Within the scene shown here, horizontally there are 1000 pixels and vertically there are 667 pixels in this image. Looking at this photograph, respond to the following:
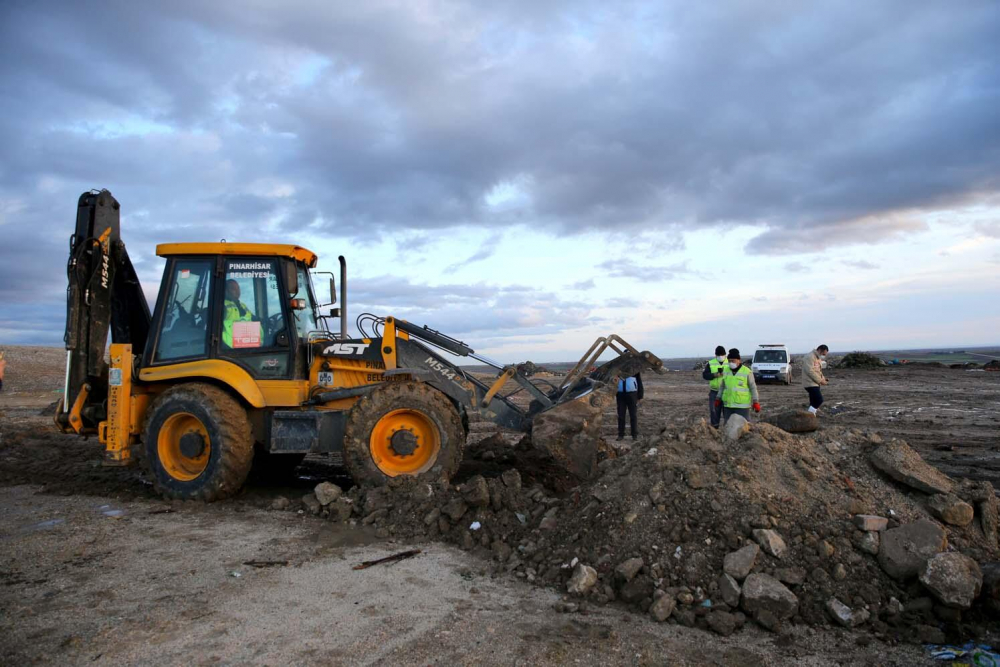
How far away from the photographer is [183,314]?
306 inches

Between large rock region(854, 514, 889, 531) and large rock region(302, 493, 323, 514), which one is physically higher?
large rock region(854, 514, 889, 531)

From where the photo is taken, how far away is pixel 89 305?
8.01 m

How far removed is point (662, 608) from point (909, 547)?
199 cm

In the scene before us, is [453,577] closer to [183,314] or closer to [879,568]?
[879,568]

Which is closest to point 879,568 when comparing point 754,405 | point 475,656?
point 475,656

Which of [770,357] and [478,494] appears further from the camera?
[770,357]

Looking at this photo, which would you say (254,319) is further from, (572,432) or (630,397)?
(630,397)

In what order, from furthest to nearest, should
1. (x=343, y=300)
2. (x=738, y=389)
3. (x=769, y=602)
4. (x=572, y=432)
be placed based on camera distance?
(x=738, y=389)
(x=343, y=300)
(x=572, y=432)
(x=769, y=602)

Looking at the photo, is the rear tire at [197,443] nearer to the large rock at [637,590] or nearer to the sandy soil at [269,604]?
the sandy soil at [269,604]

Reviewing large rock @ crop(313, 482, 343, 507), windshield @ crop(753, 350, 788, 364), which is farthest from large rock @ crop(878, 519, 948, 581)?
windshield @ crop(753, 350, 788, 364)

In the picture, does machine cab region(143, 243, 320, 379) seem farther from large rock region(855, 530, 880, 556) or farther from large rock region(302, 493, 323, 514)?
large rock region(855, 530, 880, 556)

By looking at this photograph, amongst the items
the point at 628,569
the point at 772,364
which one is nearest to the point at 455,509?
the point at 628,569

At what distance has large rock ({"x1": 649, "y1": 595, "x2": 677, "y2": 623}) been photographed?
4.43 meters

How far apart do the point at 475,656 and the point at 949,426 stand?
561 inches
